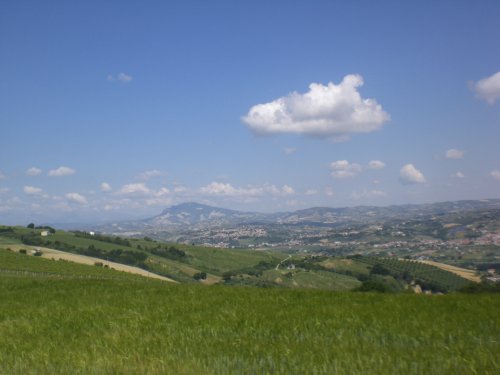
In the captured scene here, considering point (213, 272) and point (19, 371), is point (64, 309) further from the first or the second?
point (213, 272)

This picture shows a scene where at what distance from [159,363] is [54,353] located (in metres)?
2.58

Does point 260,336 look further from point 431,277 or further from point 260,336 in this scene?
point 431,277

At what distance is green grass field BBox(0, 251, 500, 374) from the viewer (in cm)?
561

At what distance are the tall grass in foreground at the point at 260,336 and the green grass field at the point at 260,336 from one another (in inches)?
0.9

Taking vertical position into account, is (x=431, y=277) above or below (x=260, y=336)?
below

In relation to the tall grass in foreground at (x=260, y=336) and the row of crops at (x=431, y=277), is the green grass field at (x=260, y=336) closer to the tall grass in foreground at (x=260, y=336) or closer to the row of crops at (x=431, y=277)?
the tall grass in foreground at (x=260, y=336)

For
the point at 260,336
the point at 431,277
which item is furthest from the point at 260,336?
the point at 431,277

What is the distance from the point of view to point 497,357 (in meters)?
5.59

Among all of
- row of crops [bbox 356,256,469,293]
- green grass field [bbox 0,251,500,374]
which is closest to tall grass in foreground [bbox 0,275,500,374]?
green grass field [bbox 0,251,500,374]

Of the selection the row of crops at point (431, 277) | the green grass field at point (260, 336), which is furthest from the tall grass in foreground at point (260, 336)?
the row of crops at point (431, 277)

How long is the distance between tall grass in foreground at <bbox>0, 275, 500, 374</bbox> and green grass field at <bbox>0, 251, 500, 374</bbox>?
0.9 inches

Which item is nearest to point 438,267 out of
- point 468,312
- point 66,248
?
point 66,248

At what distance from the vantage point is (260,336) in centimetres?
786

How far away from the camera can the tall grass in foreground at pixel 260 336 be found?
561cm
